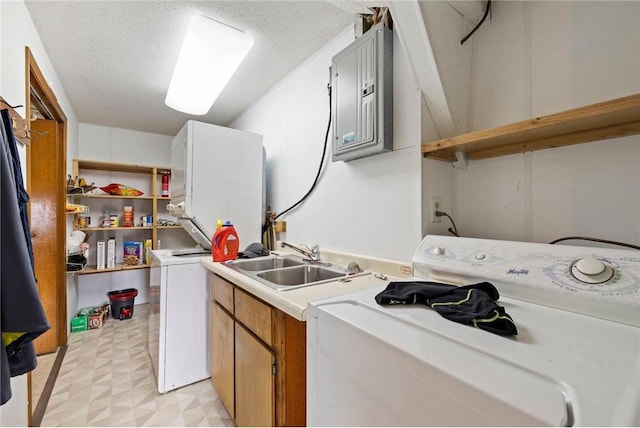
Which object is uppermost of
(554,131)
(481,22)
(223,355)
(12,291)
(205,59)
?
(205,59)

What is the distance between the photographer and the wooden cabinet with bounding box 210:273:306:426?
1.09 metres

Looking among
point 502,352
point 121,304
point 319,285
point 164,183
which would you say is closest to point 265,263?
point 319,285

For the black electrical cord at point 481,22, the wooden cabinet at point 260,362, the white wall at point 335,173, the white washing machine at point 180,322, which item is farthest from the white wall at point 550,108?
the white washing machine at point 180,322

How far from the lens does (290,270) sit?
5.46 ft

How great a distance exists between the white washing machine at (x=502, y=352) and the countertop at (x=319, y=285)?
0.13m

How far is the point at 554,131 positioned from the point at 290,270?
1.39 m

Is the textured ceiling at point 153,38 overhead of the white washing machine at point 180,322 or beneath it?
overhead

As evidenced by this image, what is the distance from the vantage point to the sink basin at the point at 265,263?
1.81 metres

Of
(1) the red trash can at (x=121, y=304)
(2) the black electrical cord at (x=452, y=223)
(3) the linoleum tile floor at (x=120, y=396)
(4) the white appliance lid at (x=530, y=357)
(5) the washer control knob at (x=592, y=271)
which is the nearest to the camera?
(4) the white appliance lid at (x=530, y=357)

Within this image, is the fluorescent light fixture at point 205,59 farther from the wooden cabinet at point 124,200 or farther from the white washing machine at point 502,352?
the wooden cabinet at point 124,200

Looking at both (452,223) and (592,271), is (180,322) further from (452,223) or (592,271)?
(592,271)

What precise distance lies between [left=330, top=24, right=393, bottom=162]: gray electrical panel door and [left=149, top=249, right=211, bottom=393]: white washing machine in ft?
4.46

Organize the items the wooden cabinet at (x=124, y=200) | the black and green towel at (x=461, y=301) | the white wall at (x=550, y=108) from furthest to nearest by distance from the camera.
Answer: the wooden cabinet at (x=124, y=200)
the white wall at (x=550, y=108)
the black and green towel at (x=461, y=301)

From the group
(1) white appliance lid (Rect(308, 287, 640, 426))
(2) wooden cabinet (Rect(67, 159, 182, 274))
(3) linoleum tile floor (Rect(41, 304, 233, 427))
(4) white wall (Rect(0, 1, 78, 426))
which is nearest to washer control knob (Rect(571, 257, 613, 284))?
(1) white appliance lid (Rect(308, 287, 640, 426))
